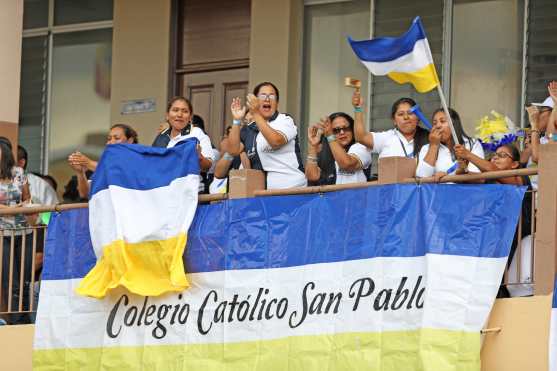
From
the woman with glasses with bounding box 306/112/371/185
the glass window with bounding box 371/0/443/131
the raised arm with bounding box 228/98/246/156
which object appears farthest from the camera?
the glass window with bounding box 371/0/443/131

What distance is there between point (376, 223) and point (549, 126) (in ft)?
5.21

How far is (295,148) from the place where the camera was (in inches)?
473

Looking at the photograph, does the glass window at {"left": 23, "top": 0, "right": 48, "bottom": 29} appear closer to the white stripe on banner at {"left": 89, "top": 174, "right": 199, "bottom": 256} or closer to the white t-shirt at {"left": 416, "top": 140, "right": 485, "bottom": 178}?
the white stripe on banner at {"left": 89, "top": 174, "right": 199, "bottom": 256}

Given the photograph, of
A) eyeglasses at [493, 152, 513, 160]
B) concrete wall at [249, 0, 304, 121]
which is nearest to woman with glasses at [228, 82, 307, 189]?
eyeglasses at [493, 152, 513, 160]

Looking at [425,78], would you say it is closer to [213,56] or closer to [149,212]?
[149,212]

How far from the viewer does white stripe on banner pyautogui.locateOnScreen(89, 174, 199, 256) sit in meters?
11.9

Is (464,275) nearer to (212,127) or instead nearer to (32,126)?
(212,127)

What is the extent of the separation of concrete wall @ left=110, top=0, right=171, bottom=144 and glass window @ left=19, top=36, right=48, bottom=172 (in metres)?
1.40

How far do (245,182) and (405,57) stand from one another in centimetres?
176

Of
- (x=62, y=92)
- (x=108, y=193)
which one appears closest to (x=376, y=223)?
(x=108, y=193)

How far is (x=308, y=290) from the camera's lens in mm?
11180

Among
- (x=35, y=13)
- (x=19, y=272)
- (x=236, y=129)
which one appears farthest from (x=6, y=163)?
(x=35, y=13)

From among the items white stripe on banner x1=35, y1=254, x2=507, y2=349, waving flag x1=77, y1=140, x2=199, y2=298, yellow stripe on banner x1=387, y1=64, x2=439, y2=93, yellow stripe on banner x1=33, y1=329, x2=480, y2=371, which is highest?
yellow stripe on banner x1=387, y1=64, x2=439, y2=93

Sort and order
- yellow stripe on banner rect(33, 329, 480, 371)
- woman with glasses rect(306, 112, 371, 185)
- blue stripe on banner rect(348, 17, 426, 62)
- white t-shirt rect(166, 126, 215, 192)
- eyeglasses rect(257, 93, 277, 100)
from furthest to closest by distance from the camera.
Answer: white t-shirt rect(166, 126, 215, 192)
eyeglasses rect(257, 93, 277, 100)
woman with glasses rect(306, 112, 371, 185)
blue stripe on banner rect(348, 17, 426, 62)
yellow stripe on banner rect(33, 329, 480, 371)
